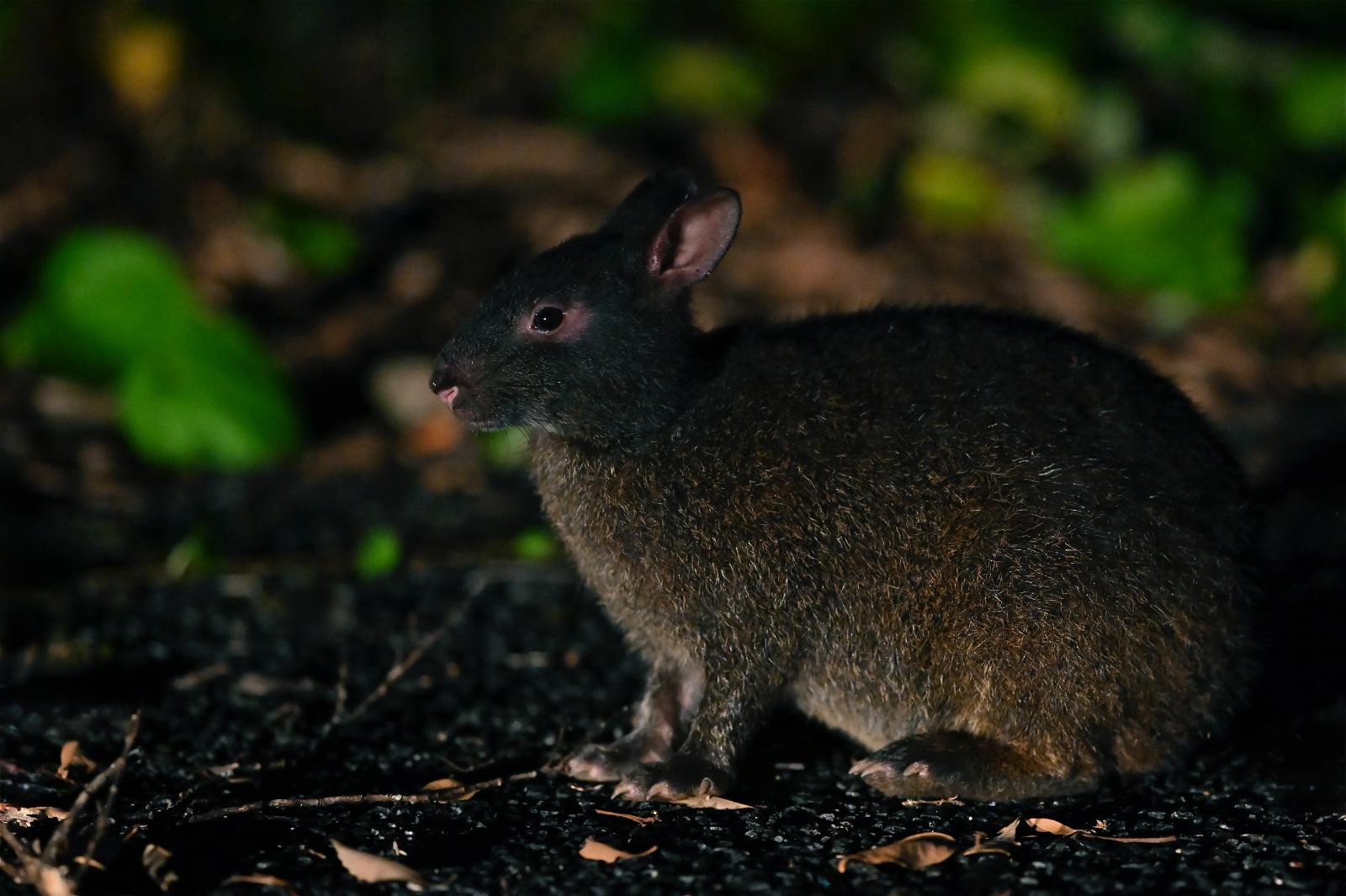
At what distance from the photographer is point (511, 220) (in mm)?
10500

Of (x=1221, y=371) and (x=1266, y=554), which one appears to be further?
(x=1221, y=371)

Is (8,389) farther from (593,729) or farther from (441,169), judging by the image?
(593,729)

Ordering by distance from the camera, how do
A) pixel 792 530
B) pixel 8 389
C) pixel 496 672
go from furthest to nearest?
pixel 8 389, pixel 496 672, pixel 792 530

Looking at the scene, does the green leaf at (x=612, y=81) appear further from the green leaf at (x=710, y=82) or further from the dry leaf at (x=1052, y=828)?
the dry leaf at (x=1052, y=828)

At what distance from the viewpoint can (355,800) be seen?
410 cm

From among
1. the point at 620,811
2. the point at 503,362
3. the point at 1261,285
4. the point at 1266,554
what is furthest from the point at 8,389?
the point at 1261,285

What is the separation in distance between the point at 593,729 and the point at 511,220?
610 centimetres

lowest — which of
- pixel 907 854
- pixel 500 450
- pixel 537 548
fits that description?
pixel 907 854

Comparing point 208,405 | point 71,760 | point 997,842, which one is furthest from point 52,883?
point 208,405

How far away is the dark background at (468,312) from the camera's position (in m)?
4.26

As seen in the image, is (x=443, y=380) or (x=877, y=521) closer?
(x=877, y=521)

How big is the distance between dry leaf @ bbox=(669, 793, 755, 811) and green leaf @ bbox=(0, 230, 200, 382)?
4.67m

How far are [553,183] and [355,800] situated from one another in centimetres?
744

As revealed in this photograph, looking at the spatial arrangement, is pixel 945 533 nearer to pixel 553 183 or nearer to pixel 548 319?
pixel 548 319
